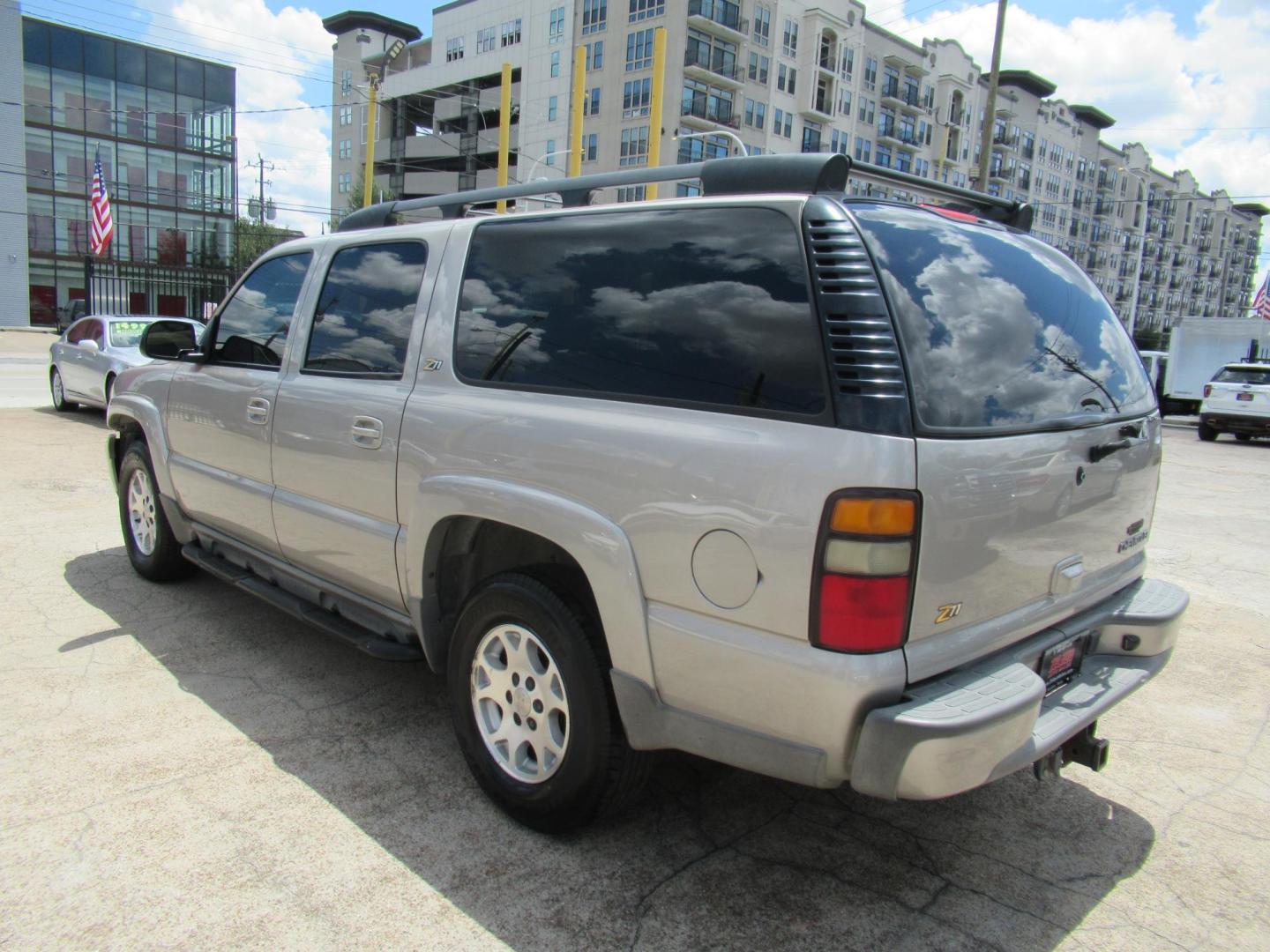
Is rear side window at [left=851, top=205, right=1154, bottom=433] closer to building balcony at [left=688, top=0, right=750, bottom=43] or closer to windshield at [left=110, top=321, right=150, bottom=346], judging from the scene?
windshield at [left=110, top=321, right=150, bottom=346]

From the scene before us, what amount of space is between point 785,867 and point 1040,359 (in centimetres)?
173

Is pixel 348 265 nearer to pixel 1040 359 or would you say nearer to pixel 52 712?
pixel 52 712

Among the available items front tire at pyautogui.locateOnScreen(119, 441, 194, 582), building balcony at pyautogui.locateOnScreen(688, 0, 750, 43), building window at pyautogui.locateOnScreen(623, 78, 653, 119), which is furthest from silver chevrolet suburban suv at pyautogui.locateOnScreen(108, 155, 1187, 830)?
building balcony at pyautogui.locateOnScreen(688, 0, 750, 43)

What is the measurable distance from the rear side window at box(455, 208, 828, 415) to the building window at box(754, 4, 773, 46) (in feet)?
181

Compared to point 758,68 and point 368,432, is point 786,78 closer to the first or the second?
point 758,68

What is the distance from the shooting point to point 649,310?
2.52m

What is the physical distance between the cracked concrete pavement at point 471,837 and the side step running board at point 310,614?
384 mm

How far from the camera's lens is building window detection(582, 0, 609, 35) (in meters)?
50.7

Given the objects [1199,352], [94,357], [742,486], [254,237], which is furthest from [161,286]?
[742,486]

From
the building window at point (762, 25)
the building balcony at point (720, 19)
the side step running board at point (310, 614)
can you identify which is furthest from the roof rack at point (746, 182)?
the building window at point (762, 25)

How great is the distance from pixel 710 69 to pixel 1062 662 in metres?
53.0

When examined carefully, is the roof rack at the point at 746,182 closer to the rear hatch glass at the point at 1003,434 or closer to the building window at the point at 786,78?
the rear hatch glass at the point at 1003,434

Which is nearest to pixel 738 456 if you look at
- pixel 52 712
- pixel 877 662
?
pixel 877 662

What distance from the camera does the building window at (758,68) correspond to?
51906mm
